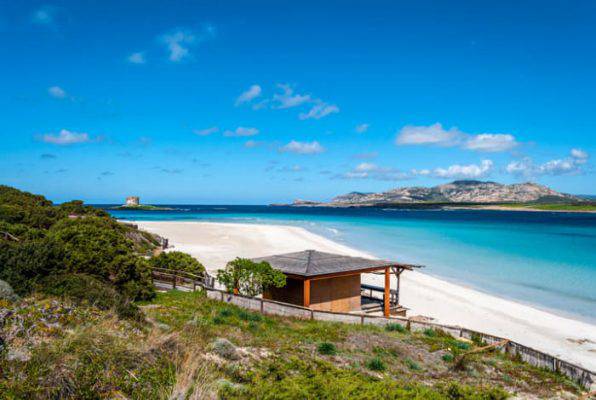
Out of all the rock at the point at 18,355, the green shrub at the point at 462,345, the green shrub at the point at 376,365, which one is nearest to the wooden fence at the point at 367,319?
the green shrub at the point at 462,345

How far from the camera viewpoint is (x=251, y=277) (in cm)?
1449

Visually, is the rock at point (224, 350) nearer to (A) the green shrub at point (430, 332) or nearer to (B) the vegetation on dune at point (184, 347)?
(B) the vegetation on dune at point (184, 347)

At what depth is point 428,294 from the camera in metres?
21.4

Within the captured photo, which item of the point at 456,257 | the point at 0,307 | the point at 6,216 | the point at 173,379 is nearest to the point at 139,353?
the point at 173,379

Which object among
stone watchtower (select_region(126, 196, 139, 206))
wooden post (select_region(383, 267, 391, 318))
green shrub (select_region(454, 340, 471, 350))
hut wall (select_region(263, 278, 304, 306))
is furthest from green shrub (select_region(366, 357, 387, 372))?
stone watchtower (select_region(126, 196, 139, 206))

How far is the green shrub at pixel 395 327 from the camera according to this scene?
41.2 ft

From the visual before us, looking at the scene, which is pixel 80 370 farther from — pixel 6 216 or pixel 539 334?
pixel 6 216

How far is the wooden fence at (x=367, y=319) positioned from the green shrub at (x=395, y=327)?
0.13 meters

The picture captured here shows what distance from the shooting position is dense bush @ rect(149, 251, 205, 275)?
64.2ft

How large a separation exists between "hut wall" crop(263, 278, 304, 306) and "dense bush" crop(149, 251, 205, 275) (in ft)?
18.6

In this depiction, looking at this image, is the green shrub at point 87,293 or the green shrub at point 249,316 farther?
the green shrub at point 249,316

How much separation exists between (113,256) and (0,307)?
918 centimetres

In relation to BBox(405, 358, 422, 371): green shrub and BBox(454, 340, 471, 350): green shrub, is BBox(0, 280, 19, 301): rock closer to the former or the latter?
BBox(405, 358, 422, 371): green shrub

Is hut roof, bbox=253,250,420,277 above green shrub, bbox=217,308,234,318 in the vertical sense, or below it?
above
